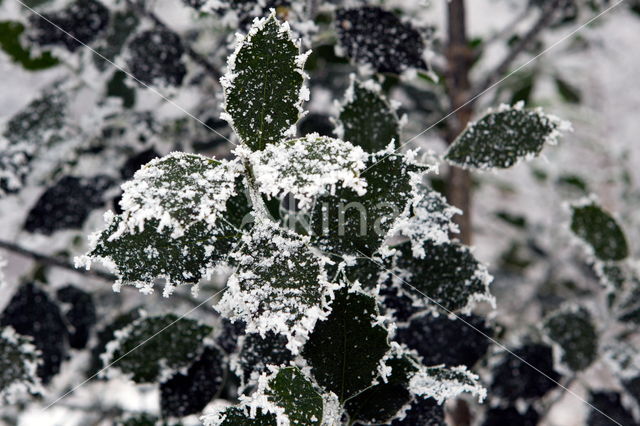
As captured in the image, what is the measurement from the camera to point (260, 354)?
56 centimetres

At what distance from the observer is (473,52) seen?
40.8 inches

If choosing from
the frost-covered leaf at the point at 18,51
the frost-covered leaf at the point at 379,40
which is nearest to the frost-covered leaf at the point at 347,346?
the frost-covered leaf at the point at 379,40

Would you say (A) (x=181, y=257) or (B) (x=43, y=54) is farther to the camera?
(B) (x=43, y=54)

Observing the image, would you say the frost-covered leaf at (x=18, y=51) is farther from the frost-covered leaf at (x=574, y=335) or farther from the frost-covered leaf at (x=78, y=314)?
the frost-covered leaf at (x=574, y=335)

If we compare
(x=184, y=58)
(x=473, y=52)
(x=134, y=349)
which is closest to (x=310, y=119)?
(x=184, y=58)

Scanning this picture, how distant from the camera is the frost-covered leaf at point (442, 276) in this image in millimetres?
577

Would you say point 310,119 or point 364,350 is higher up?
point 310,119

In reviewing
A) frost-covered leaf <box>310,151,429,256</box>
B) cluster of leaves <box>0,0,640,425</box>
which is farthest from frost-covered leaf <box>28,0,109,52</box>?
frost-covered leaf <box>310,151,429,256</box>

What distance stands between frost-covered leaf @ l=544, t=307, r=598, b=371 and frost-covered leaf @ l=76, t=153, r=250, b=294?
1.76 feet

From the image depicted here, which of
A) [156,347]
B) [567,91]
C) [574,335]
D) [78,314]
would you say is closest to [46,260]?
[78,314]

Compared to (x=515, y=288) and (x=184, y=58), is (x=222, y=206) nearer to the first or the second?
(x=184, y=58)

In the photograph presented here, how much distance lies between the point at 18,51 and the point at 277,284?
69cm

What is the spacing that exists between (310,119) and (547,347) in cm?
50

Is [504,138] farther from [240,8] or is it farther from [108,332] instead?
[108,332]
